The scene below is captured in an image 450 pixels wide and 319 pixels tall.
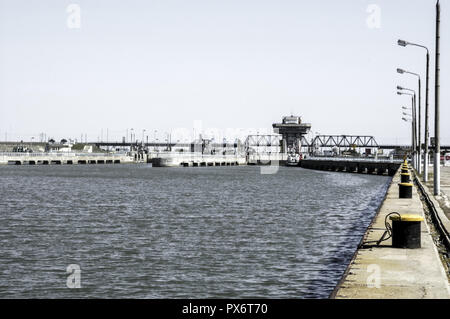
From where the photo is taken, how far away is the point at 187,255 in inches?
1102

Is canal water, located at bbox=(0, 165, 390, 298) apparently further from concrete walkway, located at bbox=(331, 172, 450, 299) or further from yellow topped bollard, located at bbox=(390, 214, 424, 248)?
yellow topped bollard, located at bbox=(390, 214, 424, 248)

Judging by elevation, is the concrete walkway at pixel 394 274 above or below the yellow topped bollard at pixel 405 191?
below

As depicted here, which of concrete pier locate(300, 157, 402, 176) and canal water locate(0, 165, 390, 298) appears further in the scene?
concrete pier locate(300, 157, 402, 176)

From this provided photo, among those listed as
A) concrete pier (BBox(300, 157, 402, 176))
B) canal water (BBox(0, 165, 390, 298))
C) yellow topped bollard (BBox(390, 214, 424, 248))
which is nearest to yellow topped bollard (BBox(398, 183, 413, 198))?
canal water (BBox(0, 165, 390, 298))

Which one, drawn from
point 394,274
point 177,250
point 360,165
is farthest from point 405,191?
point 360,165

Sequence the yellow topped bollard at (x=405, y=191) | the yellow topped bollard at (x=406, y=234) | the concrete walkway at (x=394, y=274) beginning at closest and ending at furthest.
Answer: the concrete walkway at (x=394, y=274) < the yellow topped bollard at (x=406, y=234) < the yellow topped bollard at (x=405, y=191)

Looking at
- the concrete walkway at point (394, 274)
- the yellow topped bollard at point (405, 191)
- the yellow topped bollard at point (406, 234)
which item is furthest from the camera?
the yellow topped bollard at point (405, 191)

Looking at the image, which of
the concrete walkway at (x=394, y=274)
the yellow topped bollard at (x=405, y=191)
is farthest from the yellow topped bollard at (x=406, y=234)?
the yellow topped bollard at (x=405, y=191)

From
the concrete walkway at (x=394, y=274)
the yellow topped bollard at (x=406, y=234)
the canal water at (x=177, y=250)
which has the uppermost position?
the yellow topped bollard at (x=406, y=234)

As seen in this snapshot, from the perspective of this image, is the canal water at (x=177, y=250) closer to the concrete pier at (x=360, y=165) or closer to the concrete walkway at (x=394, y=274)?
the concrete walkway at (x=394, y=274)

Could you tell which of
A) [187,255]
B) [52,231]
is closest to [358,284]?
[187,255]

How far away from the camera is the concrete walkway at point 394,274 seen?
50.8 ft

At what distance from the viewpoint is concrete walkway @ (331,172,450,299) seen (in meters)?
15.5

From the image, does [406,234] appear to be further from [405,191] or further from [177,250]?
[405,191]
